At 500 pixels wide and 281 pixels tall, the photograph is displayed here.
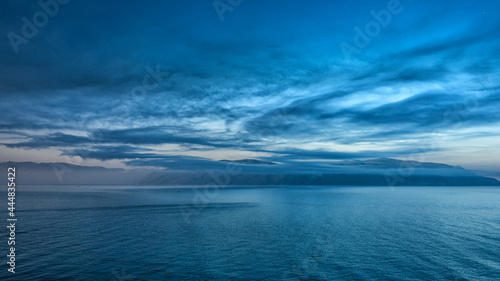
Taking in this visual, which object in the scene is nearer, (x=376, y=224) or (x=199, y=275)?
(x=199, y=275)

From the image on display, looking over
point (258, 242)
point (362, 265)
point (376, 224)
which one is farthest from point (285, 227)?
point (362, 265)

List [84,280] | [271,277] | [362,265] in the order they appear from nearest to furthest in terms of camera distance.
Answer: [84,280] → [271,277] → [362,265]

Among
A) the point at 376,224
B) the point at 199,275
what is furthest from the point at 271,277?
the point at 376,224

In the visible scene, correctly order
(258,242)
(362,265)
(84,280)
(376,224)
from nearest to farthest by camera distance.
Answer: (84,280), (362,265), (258,242), (376,224)

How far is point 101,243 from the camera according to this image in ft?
199

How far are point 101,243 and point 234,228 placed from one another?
3318cm

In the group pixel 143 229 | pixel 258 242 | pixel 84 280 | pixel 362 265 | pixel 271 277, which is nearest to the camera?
pixel 84 280

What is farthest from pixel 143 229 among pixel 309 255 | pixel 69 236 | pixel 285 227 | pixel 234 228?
pixel 309 255

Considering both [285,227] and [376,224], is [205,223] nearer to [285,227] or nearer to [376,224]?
[285,227]

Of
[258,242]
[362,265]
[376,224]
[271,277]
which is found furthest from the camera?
[376,224]

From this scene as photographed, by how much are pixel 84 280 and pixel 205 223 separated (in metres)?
51.5

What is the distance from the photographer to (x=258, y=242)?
2479 inches

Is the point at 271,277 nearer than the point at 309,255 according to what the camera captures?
Yes

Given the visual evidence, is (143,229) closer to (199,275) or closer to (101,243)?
(101,243)
